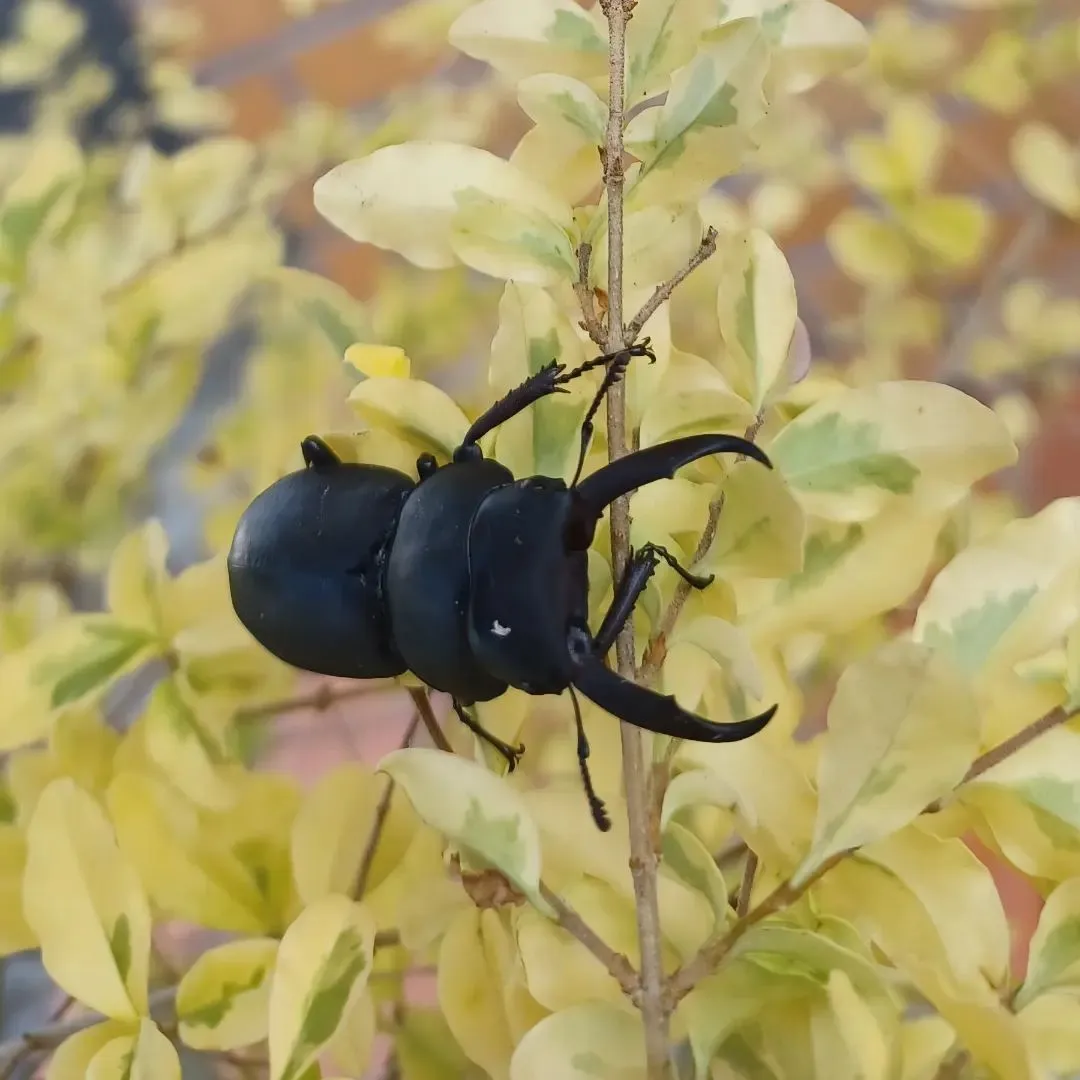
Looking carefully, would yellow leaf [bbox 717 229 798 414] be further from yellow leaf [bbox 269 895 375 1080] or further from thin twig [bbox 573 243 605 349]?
yellow leaf [bbox 269 895 375 1080]

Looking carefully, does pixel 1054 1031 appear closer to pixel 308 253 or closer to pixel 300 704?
pixel 300 704

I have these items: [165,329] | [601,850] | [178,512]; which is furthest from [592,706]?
[178,512]

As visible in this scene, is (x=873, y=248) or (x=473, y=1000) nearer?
(x=473, y=1000)

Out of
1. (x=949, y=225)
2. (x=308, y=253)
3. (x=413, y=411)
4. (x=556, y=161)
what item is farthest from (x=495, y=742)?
(x=308, y=253)

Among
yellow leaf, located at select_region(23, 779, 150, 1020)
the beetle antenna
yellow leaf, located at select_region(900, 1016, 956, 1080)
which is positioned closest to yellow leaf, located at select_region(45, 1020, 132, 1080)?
yellow leaf, located at select_region(23, 779, 150, 1020)

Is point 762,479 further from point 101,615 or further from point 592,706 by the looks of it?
point 101,615

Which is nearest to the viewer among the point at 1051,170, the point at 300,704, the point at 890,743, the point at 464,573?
the point at 890,743

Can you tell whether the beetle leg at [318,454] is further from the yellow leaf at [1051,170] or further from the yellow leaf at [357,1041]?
the yellow leaf at [1051,170]

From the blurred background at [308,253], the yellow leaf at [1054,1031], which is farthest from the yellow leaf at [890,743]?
the blurred background at [308,253]
